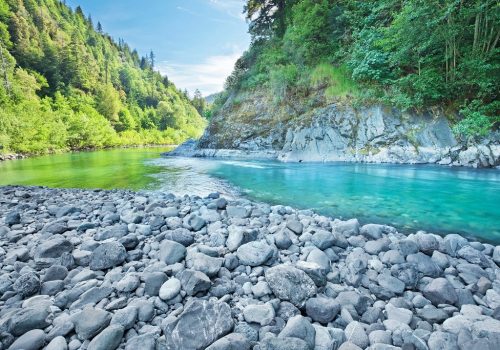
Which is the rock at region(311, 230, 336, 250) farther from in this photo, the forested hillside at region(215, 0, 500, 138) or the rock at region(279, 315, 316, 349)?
the forested hillside at region(215, 0, 500, 138)

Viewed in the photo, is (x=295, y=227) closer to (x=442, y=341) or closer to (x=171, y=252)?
(x=171, y=252)

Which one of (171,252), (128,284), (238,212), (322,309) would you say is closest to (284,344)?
(322,309)

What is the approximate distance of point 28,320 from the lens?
1902mm

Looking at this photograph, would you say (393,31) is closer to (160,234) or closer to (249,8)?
(160,234)

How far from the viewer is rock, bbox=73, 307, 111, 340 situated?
184 centimetres

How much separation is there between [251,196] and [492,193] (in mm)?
6673

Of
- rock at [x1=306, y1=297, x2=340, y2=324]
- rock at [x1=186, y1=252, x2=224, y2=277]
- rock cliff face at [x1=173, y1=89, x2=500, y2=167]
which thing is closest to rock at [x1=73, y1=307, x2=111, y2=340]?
rock at [x1=186, y1=252, x2=224, y2=277]

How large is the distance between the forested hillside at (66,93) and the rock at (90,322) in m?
30.5

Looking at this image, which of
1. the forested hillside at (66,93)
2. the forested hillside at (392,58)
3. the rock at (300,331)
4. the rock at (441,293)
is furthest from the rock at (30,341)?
the forested hillside at (66,93)

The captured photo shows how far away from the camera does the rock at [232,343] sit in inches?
66.0

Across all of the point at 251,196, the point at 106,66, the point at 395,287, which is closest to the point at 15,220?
the point at 251,196

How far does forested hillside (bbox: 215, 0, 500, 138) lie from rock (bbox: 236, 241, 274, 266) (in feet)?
41.9

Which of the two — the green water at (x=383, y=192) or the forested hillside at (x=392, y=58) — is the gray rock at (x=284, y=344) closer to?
the green water at (x=383, y=192)

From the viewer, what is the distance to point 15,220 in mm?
4371
